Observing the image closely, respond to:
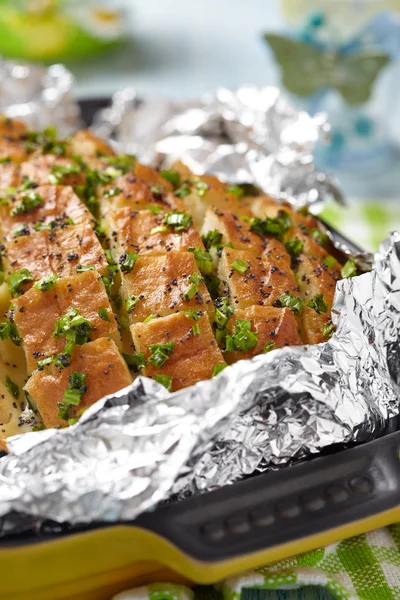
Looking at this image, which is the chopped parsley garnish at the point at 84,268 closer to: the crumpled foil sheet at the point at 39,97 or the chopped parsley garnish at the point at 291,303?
the chopped parsley garnish at the point at 291,303

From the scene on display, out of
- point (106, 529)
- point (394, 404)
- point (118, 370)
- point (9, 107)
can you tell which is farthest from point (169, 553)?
point (9, 107)

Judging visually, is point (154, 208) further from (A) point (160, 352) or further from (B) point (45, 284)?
(A) point (160, 352)

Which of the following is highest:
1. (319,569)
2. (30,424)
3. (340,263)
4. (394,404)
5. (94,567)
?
(340,263)

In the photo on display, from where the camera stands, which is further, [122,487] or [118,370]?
[118,370]

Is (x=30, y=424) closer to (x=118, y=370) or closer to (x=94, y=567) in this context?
(x=118, y=370)

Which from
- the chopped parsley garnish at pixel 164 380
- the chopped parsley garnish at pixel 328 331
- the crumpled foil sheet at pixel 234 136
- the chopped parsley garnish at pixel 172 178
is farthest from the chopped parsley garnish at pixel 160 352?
the crumpled foil sheet at pixel 234 136

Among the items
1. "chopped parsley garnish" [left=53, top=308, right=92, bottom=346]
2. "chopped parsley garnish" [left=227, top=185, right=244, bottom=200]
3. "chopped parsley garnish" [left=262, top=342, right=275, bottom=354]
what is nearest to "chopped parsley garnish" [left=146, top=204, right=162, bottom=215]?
"chopped parsley garnish" [left=227, top=185, right=244, bottom=200]
